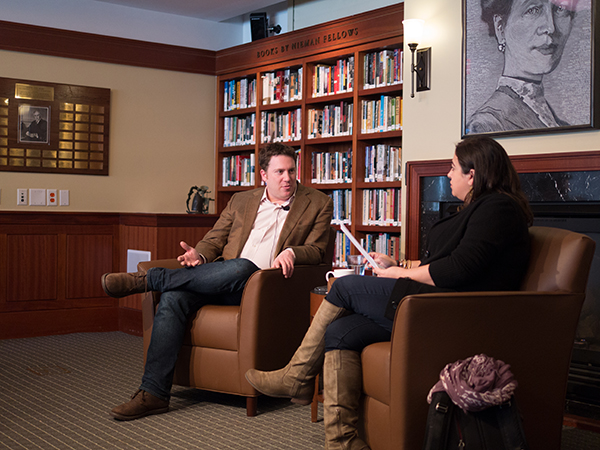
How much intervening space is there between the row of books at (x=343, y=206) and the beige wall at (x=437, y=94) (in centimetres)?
110

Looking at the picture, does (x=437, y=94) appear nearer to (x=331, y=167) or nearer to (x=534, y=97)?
(x=534, y=97)

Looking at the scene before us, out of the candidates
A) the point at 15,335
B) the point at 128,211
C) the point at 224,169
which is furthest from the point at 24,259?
the point at 224,169

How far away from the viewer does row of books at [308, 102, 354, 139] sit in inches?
191

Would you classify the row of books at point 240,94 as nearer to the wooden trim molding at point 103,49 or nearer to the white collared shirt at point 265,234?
the wooden trim molding at point 103,49

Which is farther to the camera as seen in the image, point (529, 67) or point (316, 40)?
point (316, 40)

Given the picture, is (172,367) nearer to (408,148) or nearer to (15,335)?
(408,148)

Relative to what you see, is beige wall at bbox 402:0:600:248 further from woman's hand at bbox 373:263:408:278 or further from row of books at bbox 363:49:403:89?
woman's hand at bbox 373:263:408:278

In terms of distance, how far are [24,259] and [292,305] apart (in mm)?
2758

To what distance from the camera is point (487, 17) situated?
3367 mm

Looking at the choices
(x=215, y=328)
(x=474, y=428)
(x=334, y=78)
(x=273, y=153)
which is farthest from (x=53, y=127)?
(x=474, y=428)

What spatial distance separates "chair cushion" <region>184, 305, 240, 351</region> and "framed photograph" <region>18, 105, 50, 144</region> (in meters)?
2.70

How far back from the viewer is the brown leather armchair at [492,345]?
199cm

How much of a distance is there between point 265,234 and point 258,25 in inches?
112

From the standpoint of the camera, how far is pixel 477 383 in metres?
1.88
